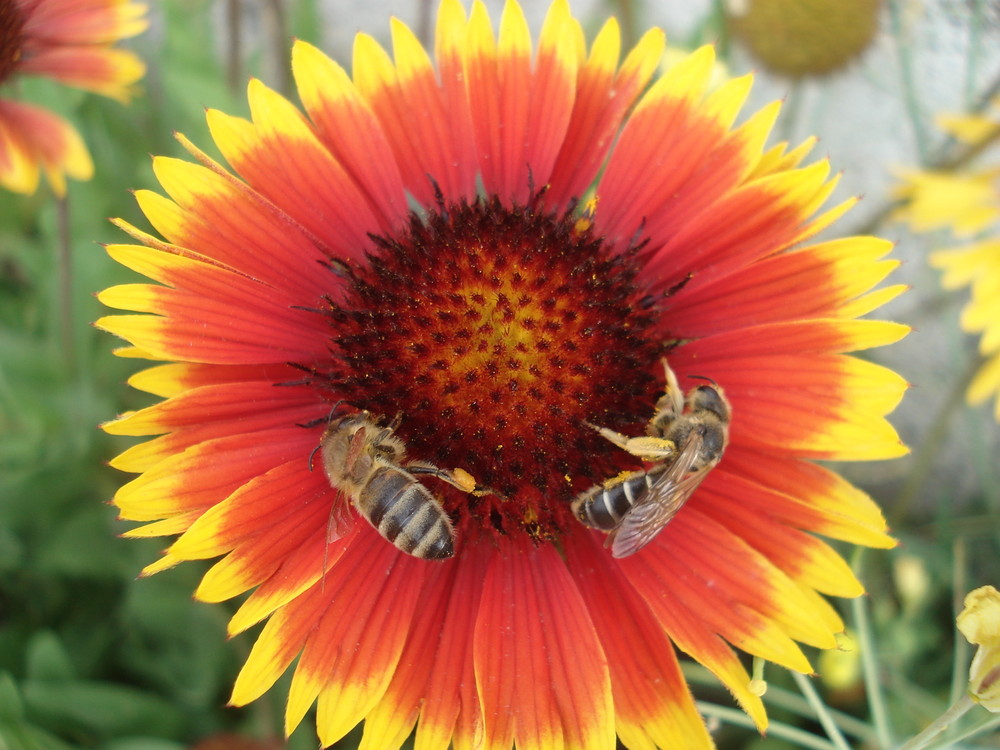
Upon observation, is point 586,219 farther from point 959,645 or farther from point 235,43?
point 235,43

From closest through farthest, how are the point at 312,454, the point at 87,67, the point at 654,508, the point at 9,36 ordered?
the point at 654,508 < the point at 312,454 < the point at 9,36 < the point at 87,67

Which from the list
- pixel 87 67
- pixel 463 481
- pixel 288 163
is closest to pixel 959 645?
pixel 463 481

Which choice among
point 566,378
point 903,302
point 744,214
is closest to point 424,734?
Answer: point 566,378

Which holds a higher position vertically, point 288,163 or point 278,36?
point 278,36

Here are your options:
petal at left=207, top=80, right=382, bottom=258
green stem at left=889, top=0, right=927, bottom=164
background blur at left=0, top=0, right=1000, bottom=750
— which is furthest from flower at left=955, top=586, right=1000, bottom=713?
green stem at left=889, top=0, right=927, bottom=164

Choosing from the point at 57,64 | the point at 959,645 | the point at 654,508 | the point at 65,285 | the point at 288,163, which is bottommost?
the point at 959,645
